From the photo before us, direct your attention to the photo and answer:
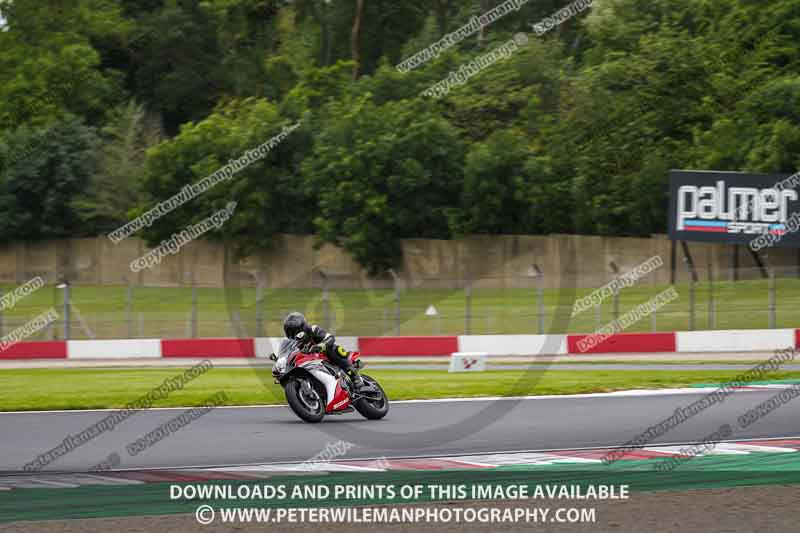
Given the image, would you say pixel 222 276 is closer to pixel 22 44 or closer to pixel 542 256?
pixel 542 256

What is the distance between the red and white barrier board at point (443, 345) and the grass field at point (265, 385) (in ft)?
17.1

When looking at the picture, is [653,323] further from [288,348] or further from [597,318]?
[288,348]

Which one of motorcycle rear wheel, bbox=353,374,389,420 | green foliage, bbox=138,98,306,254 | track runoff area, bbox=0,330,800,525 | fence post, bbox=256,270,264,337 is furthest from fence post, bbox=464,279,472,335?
green foliage, bbox=138,98,306,254

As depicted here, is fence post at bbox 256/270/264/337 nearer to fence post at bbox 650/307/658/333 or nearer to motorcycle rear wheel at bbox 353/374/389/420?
fence post at bbox 650/307/658/333

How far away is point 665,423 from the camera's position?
14102 millimetres

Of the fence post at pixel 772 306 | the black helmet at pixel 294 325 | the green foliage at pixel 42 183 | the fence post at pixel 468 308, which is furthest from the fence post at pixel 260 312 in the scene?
the green foliage at pixel 42 183

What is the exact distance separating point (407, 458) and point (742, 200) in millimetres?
25584

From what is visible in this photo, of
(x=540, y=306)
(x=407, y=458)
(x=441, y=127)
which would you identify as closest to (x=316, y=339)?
(x=407, y=458)

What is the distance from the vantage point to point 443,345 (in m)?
30.5

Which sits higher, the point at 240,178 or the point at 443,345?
the point at 240,178

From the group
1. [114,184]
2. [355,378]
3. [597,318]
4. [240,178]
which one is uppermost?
[114,184]

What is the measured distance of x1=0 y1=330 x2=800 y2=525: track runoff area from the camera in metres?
9.32

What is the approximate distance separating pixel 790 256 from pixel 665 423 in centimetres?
2842

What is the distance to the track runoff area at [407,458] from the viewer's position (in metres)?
9.32
